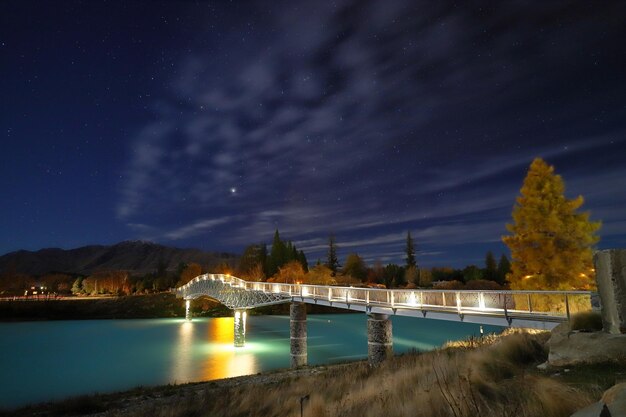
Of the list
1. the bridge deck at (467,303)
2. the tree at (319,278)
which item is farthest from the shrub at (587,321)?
the tree at (319,278)

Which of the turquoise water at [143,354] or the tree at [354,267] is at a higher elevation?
the tree at [354,267]

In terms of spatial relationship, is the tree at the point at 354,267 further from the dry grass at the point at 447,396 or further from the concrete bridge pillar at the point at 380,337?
the dry grass at the point at 447,396

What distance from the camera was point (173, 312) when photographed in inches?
3826

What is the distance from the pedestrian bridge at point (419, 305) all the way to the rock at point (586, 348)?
349 centimetres

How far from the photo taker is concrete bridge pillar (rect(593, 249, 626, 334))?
305 inches

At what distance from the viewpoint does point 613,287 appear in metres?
7.82

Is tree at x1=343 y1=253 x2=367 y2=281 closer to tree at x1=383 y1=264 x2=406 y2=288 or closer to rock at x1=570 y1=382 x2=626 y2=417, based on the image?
tree at x1=383 y1=264 x2=406 y2=288

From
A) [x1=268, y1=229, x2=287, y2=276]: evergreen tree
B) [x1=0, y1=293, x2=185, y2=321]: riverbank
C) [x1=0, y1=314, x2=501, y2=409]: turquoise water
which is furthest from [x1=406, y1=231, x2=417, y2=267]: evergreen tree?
[x1=0, y1=293, x2=185, y2=321]: riverbank

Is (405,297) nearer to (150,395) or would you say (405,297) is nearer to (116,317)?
(150,395)

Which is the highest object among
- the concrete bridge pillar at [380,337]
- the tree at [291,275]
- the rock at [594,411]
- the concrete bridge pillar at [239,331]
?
the rock at [594,411]

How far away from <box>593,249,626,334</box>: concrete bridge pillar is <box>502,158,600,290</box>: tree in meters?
20.6

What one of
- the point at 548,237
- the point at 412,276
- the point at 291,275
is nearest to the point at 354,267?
the point at 412,276

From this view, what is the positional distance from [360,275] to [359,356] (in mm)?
83438

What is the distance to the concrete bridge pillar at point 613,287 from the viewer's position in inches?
305
